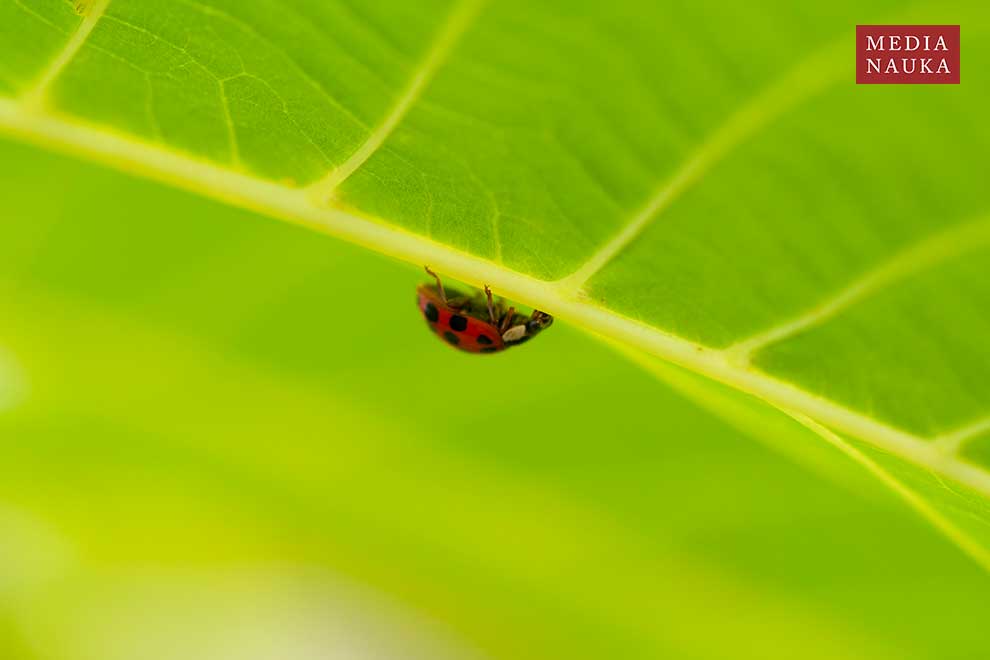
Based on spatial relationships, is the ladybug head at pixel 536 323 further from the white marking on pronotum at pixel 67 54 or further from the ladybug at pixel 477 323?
the white marking on pronotum at pixel 67 54

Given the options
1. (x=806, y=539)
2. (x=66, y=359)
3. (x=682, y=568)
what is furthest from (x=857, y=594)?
(x=66, y=359)

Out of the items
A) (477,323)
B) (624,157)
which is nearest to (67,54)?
(624,157)

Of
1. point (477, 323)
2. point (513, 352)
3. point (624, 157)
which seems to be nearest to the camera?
point (624, 157)

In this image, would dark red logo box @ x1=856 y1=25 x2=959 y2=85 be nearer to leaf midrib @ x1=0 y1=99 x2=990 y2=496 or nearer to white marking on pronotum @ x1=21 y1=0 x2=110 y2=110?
leaf midrib @ x1=0 y1=99 x2=990 y2=496

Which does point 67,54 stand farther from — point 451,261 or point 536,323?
point 536,323

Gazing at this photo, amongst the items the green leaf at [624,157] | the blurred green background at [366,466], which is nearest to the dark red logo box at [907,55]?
the green leaf at [624,157]

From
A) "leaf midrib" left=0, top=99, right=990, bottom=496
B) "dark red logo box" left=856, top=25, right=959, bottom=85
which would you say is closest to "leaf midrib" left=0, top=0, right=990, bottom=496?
"leaf midrib" left=0, top=99, right=990, bottom=496

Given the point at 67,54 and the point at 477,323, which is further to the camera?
the point at 477,323

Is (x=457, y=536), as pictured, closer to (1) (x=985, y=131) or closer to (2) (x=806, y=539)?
(2) (x=806, y=539)
